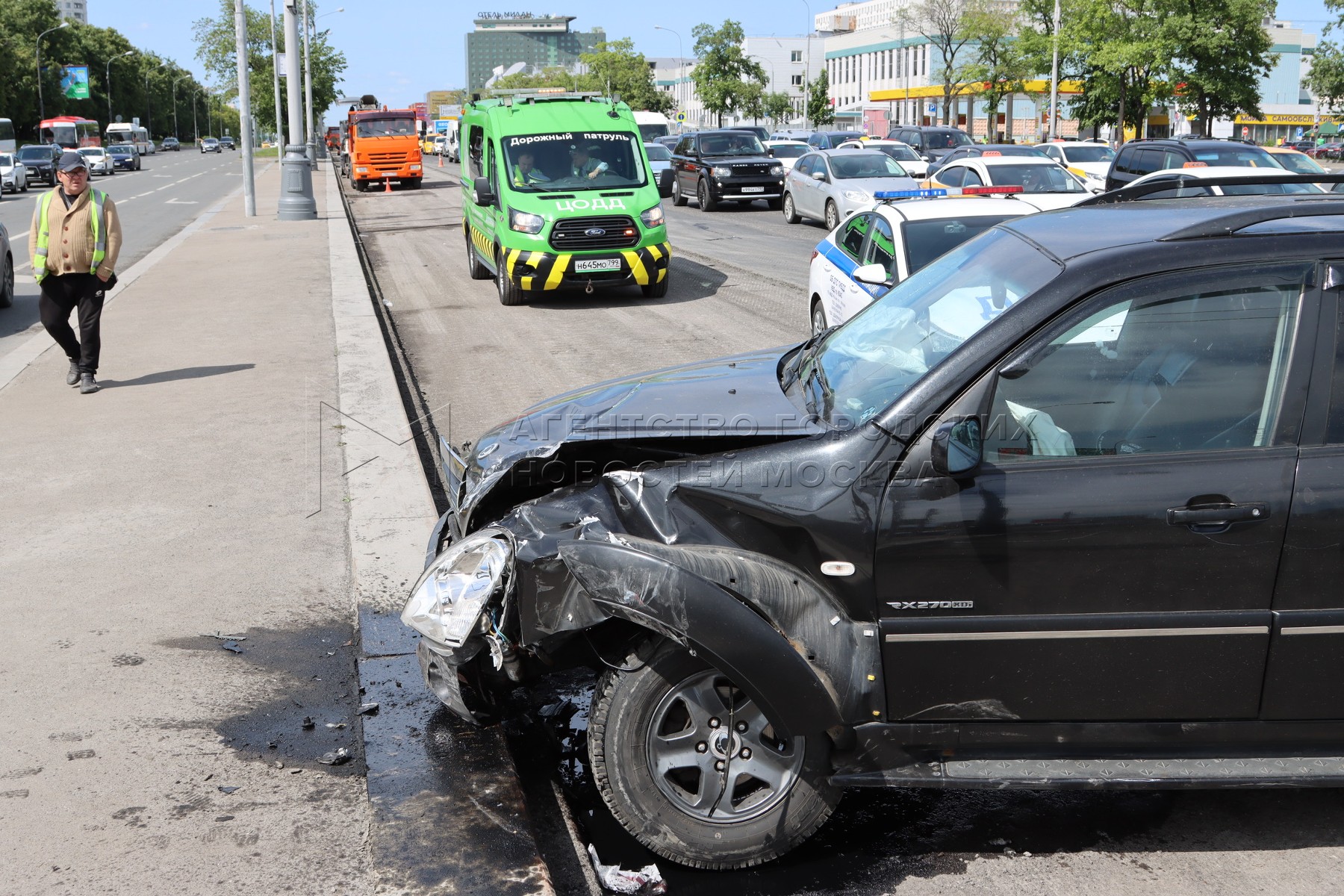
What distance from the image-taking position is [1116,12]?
176 ft

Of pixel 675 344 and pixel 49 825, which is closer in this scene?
pixel 49 825

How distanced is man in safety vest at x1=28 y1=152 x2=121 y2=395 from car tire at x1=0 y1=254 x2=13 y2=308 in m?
6.21

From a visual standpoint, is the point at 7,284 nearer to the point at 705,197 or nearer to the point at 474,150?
the point at 474,150

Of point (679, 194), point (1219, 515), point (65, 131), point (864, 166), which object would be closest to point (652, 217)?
point (864, 166)

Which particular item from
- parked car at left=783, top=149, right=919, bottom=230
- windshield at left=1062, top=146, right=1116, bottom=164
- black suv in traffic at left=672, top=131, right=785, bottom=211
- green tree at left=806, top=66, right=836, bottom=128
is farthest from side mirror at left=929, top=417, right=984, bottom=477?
green tree at left=806, top=66, right=836, bottom=128

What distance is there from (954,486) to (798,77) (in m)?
138

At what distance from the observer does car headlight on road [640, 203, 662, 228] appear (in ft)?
48.3

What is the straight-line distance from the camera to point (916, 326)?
4.04 meters

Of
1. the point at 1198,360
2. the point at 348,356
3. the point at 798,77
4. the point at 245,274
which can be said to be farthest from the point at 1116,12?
the point at 798,77

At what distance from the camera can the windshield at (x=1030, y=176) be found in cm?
1920

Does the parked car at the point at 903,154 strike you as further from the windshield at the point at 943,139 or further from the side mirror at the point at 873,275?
the side mirror at the point at 873,275

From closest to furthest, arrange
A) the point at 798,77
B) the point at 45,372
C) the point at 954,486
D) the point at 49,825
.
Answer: the point at 954,486 → the point at 49,825 → the point at 45,372 → the point at 798,77

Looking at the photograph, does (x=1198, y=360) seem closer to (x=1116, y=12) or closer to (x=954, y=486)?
(x=954, y=486)

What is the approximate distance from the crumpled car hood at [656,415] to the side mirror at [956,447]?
0.39 meters
